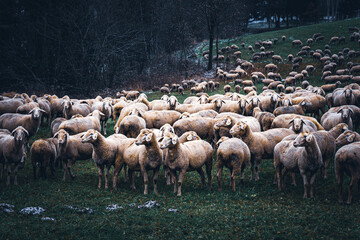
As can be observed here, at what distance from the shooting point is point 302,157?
29.5 feet

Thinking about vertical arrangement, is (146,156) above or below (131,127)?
below

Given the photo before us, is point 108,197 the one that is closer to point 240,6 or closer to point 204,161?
point 204,161

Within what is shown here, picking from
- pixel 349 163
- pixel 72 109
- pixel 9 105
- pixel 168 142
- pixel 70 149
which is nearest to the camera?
pixel 349 163

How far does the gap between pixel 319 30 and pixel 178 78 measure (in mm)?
29277

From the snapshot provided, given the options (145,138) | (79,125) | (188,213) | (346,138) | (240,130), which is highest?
(145,138)

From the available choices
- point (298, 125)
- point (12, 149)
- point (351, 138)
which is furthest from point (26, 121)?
point (351, 138)

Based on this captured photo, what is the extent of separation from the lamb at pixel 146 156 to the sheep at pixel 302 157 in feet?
12.8

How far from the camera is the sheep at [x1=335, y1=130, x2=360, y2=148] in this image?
9961 millimetres

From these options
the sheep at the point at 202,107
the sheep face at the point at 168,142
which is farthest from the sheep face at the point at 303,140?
the sheep at the point at 202,107

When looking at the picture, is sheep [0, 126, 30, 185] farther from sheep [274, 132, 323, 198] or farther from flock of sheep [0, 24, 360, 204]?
sheep [274, 132, 323, 198]

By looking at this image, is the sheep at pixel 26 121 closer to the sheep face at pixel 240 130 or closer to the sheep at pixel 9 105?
the sheep at pixel 9 105

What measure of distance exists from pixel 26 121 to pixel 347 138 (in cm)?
1393

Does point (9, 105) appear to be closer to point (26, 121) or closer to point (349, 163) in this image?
point (26, 121)

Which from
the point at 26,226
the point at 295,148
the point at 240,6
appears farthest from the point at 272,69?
the point at 26,226
